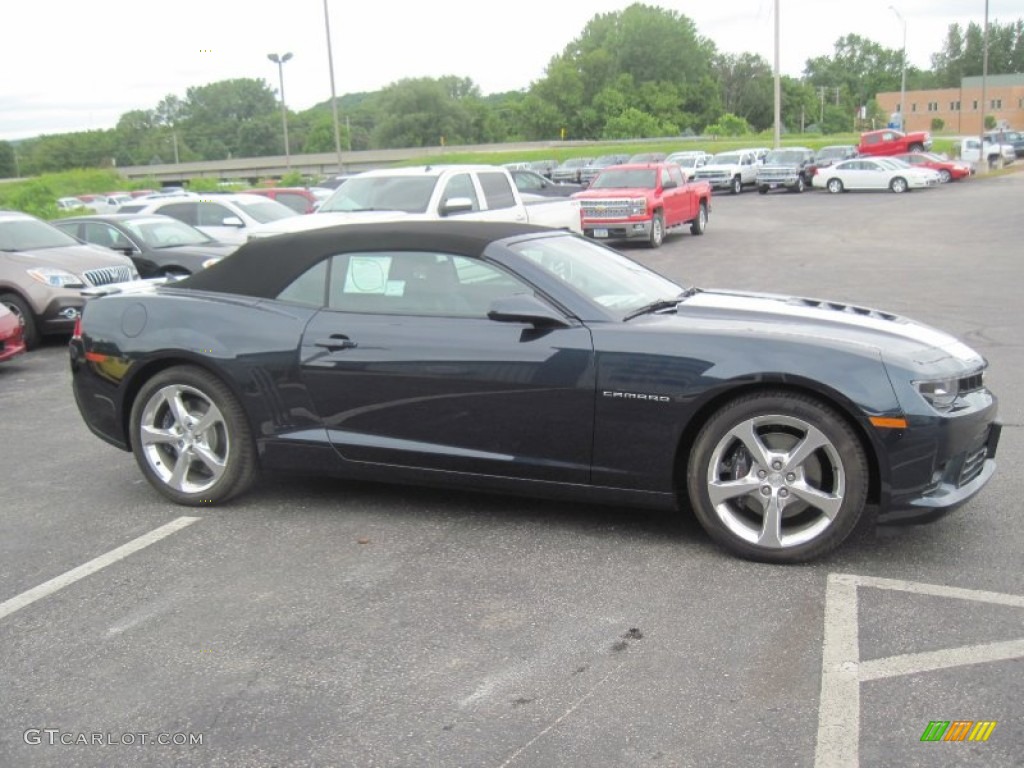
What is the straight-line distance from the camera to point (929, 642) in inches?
148

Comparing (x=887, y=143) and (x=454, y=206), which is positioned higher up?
(x=887, y=143)

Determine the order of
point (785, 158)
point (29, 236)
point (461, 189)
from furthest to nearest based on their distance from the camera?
point (785, 158) → point (461, 189) → point (29, 236)

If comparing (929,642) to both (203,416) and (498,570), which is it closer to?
(498,570)

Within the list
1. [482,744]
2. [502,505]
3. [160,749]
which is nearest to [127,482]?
[502,505]

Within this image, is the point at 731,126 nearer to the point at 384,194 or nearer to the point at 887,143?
the point at 887,143

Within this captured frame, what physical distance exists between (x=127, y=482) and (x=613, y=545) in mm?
3119

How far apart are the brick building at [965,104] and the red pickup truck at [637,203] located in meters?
121

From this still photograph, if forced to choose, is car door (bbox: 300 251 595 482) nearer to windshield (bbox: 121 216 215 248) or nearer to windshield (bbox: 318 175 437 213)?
windshield (bbox: 318 175 437 213)

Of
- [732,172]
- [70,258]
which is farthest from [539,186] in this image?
[732,172]

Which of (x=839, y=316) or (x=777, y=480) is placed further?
(x=839, y=316)

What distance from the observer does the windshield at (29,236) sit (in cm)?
1248

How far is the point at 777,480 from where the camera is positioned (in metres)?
4.52

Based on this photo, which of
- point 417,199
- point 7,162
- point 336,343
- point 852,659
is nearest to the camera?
point 852,659
